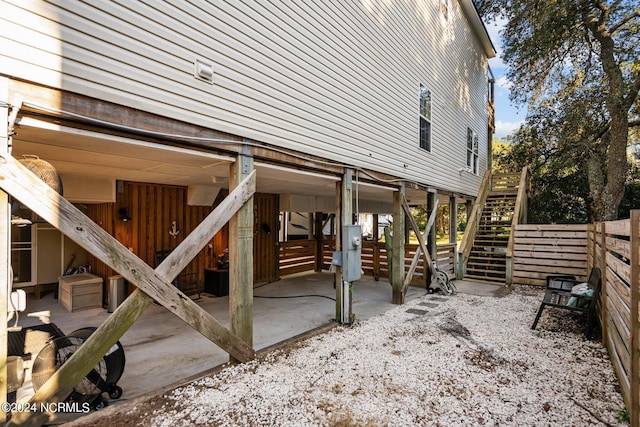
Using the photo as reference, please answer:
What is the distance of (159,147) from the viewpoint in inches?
122

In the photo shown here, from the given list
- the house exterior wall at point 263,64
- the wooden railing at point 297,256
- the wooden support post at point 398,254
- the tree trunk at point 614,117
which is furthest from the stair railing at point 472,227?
the wooden railing at point 297,256

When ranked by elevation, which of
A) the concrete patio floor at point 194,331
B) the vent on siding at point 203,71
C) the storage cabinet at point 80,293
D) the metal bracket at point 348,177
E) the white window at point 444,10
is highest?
the white window at point 444,10

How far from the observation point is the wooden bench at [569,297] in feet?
15.2

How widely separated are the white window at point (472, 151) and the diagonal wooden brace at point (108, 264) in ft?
34.4

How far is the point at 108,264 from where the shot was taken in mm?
2525

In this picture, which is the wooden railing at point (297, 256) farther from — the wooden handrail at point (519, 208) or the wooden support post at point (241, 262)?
the wooden support post at point (241, 262)

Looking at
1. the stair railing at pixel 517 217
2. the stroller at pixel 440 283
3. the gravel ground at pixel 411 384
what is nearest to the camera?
the gravel ground at pixel 411 384

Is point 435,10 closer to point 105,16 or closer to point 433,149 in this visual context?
point 433,149

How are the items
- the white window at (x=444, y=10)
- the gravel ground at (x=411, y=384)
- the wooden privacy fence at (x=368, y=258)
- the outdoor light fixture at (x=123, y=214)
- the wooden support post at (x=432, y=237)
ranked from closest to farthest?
1. the gravel ground at (x=411, y=384)
2. the outdoor light fixture at (x=123, y=214)
3. the wooden support post at (x=432, y=237)
4. the wooden privacy fence at (x=368, y=258)
5. the white window at (x=444, y=10)

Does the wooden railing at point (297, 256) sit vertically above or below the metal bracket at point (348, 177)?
below

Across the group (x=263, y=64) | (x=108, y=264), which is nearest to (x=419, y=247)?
(x=263, y=64)

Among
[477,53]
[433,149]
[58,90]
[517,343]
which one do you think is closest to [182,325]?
[58,90]

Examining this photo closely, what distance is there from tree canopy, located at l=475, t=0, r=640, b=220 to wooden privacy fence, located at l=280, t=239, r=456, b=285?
629 cm

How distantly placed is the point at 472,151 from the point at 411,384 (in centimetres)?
1044
